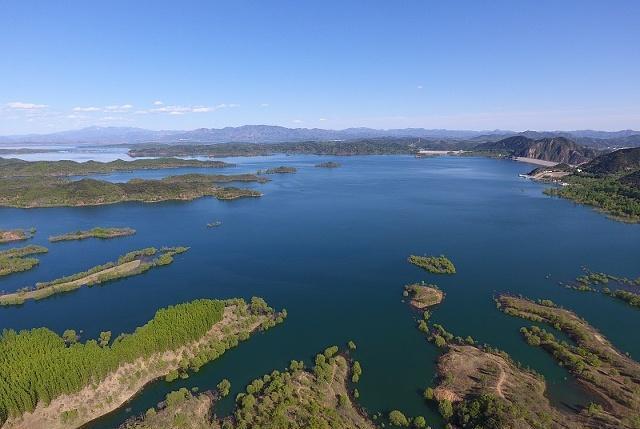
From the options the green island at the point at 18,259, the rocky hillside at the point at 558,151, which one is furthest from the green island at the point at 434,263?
the rocky hillside at the point at 558,151

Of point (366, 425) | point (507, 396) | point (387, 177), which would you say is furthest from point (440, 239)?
point (387, 177)

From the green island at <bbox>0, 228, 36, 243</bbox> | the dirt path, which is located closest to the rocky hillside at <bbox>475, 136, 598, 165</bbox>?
the dirt path

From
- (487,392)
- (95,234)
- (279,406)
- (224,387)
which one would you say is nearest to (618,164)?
(487,392)

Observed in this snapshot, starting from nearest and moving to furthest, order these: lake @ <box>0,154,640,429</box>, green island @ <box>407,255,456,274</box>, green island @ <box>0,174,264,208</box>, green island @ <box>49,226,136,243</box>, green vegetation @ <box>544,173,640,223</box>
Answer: lake @ <box>0,154,640,429</box> < green island @ <box>407,255,456,274</box> < green island @ <box>49,226,136,243</box> < green vegetation @ <box>544,173,640,223</box> < green island @ <box>0,174,264,208</box>

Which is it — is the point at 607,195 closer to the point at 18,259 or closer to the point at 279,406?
the point at 279,406

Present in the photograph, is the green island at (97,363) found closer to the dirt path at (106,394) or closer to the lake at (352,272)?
the dirt path at (106,394)

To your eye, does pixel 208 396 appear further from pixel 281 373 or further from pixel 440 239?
pixel 440 239

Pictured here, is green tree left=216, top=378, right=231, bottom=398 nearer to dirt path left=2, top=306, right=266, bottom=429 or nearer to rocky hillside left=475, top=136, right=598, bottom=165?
dirt path left=2, top=306, right=266, bottom=429
